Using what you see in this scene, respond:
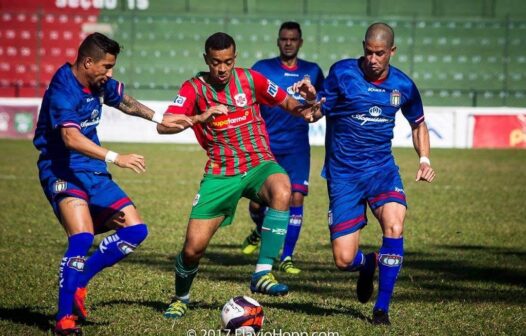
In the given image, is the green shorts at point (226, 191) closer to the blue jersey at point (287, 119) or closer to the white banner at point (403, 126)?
the blue jersey at point (287, 119)

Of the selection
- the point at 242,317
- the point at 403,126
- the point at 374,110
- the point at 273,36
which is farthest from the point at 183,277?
the point at 273,36

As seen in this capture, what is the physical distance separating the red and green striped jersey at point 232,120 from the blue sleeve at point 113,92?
0.49 metres

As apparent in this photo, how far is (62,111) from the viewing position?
6.68 metres

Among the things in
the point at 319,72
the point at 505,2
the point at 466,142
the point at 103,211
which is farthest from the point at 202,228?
the point at 505,2

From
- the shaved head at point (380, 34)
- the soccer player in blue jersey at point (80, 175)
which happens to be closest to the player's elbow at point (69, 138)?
the soccer player in blue jersey at point (80, 175)

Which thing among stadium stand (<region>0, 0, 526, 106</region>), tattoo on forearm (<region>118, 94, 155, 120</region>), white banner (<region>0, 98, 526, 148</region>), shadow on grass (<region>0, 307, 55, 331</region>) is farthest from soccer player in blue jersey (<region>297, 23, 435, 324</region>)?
stadium stand (<region>0, 0, 526, 106</region>)

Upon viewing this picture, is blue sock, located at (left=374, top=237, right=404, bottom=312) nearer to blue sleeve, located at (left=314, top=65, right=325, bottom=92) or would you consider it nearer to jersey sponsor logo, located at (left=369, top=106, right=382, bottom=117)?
jersey sponsor logo, located at (left=369, top=106, right=382, bottom=117)

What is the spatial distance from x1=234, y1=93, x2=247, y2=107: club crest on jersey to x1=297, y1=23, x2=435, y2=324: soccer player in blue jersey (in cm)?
56

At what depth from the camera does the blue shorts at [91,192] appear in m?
6.89

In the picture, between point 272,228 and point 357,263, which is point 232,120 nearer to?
point 272,228

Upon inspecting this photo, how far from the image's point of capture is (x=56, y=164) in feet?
22.9

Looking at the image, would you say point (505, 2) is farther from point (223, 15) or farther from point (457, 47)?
point (223, 15)

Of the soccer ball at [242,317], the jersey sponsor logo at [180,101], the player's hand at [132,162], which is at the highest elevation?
the jersey sponsor logo at [180,101]

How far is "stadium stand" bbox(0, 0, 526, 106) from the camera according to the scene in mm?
32781
